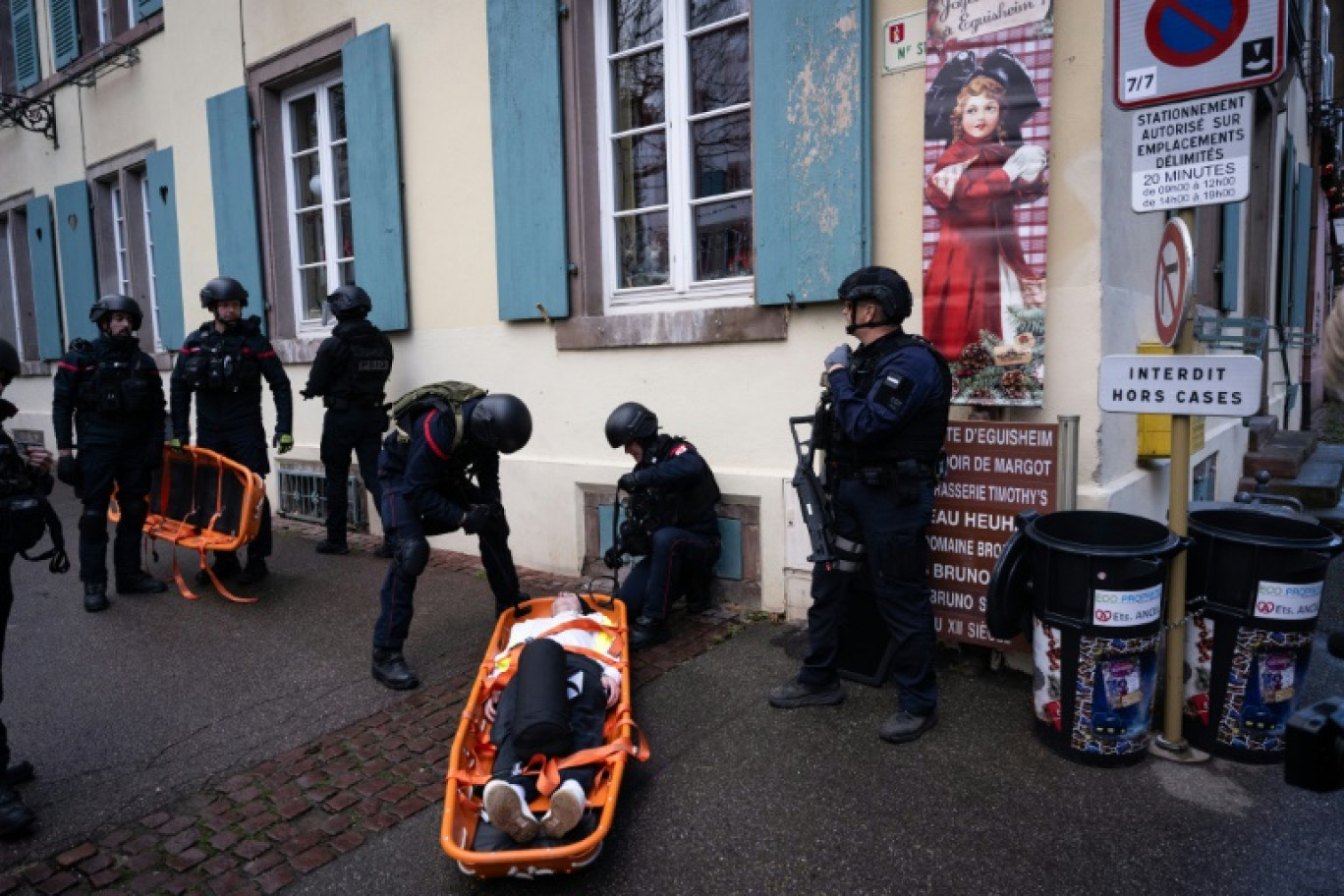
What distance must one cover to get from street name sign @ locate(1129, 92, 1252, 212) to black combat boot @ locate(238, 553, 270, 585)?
542 centimetres

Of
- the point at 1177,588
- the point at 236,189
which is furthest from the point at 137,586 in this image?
the point at 1177,588

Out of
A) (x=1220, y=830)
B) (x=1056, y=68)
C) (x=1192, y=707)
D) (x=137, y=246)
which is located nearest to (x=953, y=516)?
(x=1192, y=707)

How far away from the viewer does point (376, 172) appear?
21.4 ft

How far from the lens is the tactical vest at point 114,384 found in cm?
534

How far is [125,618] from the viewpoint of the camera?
5203 millimetres

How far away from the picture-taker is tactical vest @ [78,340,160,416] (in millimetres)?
5340

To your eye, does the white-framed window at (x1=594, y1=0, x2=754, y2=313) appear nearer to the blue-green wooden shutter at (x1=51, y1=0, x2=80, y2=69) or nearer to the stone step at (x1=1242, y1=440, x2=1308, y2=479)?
the stone step at (x1=1242, y1=440, x2=1308, y2=479)

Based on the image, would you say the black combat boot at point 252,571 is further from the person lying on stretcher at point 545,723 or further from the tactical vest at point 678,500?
the person lying on stretcher at point 545,723

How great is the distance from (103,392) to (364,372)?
1.55m

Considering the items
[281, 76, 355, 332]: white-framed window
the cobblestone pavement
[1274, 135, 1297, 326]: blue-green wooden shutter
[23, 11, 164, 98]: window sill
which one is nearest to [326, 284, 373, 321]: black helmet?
[281, 76, 355, 332]: white-framed window

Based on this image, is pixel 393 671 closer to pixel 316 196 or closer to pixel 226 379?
pixel 226 379

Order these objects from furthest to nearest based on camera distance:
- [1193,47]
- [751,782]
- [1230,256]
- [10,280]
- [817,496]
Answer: [10,280] < [1230,256] < [817,496] < [751,782] < [1193,47]

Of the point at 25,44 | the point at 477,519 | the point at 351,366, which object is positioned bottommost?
the point at 477,519

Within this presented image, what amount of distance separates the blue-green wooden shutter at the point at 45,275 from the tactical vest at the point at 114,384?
6569 mm
